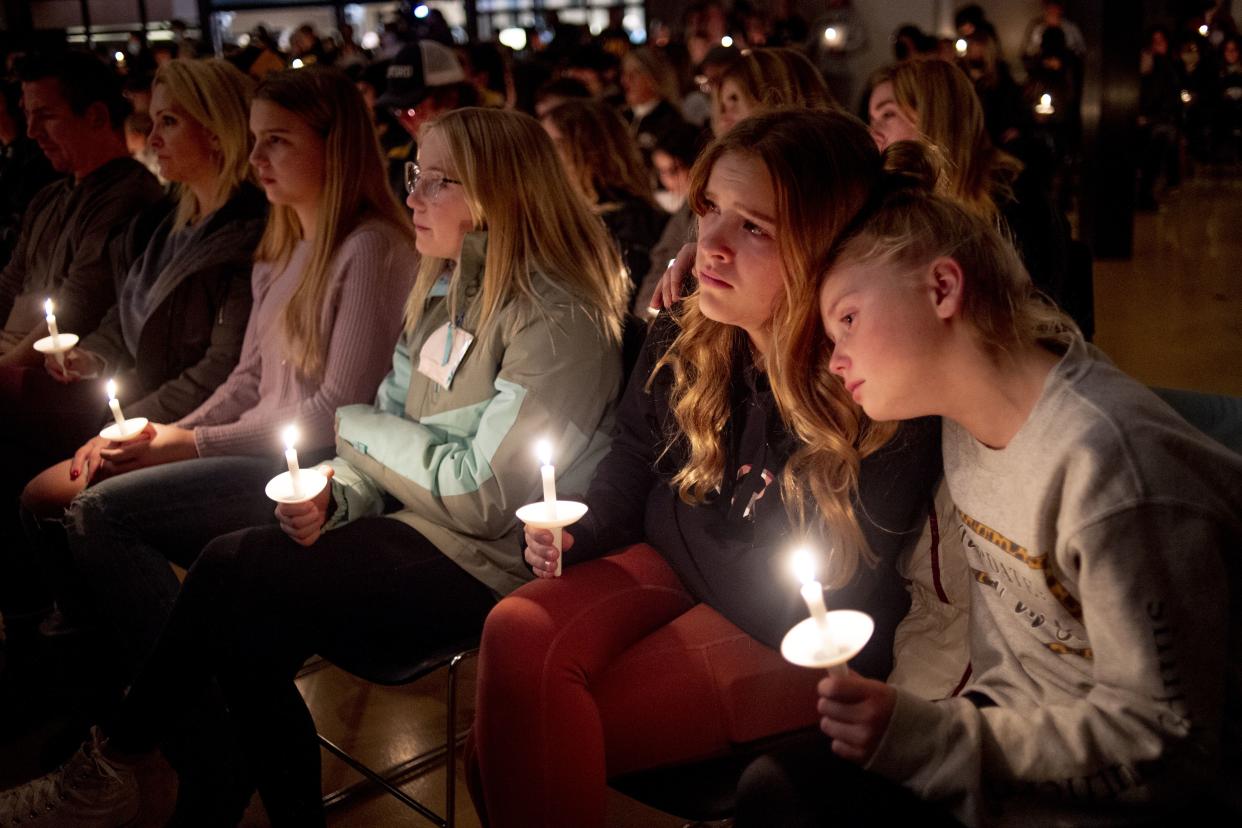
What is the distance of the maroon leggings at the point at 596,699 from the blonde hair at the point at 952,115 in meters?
1.94

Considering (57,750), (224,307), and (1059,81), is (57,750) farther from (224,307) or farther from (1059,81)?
(1059,81)

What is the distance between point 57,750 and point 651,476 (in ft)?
5.25

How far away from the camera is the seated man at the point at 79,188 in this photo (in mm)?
3594

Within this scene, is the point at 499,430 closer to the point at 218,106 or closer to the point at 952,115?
the point at 218,106

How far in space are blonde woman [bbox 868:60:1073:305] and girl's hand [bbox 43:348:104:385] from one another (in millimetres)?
2368

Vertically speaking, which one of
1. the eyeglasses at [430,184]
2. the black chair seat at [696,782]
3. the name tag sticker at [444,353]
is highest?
the eyeglasses at [430,184]

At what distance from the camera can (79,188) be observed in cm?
373

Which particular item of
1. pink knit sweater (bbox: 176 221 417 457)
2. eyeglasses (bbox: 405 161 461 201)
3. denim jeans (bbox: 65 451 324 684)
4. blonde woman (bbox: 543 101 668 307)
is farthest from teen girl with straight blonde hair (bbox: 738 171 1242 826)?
blonde woman (bbox: 543 101 668 307)

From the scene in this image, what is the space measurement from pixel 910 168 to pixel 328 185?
1.64 m

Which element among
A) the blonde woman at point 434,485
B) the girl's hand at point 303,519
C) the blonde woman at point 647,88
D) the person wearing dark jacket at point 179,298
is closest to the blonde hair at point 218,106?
the person wearing dark jacket at point 179,298

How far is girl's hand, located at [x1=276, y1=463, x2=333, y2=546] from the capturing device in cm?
195

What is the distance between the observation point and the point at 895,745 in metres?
1.17

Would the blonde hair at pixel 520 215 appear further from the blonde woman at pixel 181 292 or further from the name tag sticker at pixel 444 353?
the blonde woman at pixel 181 292

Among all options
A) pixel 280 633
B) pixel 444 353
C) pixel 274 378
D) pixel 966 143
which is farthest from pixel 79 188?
pixel 966 143
